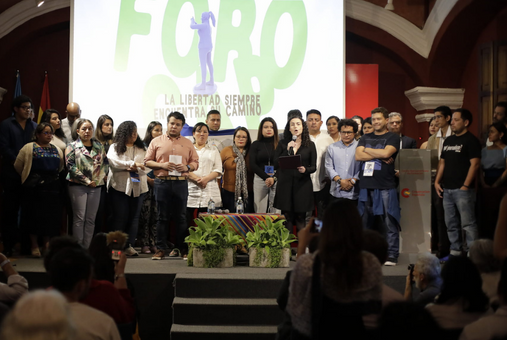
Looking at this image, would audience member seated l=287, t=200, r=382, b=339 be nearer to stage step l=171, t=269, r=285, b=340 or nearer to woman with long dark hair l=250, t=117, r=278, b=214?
stage step l=171, t=269, r=285, b=340

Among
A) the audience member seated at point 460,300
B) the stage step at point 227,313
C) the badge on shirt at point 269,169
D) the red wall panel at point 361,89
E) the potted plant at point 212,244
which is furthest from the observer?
the red wall panel at point 361,89

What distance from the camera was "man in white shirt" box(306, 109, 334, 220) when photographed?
5.84m

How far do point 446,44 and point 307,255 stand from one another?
22.5ft

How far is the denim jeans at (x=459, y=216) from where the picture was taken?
497 centimetres

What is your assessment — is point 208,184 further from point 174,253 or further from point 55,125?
point 55,125

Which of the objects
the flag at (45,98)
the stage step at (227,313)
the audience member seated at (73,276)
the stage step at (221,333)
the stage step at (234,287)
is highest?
the flag at (45,98)

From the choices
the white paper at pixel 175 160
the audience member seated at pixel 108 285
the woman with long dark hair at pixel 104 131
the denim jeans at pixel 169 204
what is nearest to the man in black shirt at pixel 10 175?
the woman with long dark hair at pixel 104 131

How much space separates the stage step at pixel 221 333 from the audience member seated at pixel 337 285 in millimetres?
1751

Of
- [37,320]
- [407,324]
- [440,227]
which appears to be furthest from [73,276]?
[440,227]

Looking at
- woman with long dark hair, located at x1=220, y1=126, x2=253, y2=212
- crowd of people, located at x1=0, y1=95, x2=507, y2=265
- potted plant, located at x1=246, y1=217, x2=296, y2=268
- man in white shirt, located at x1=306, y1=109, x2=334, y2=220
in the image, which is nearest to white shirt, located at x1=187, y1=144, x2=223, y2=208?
crowd of people, located at x1=0, y1=95, x2=507, y2=265

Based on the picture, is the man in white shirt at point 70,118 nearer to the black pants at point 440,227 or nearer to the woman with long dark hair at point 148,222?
the woman with long dark hair at point 148,222

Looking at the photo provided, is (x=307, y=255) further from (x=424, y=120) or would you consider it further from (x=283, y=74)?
(x=424, y=120)

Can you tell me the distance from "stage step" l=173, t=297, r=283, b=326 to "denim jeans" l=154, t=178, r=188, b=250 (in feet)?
4.30

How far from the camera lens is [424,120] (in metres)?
8.60
